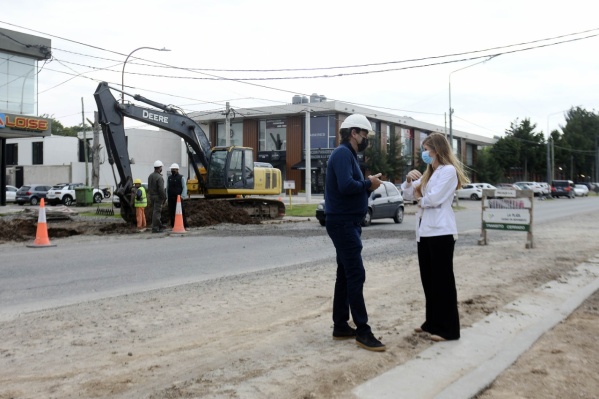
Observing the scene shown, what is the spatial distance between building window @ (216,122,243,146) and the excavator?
38.1 m

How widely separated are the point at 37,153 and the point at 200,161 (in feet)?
160

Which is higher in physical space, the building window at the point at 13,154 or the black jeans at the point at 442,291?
the building window at the point at 13,154

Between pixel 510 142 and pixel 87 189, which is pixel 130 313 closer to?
pixel 87 189

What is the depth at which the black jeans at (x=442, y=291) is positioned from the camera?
522 centimetres

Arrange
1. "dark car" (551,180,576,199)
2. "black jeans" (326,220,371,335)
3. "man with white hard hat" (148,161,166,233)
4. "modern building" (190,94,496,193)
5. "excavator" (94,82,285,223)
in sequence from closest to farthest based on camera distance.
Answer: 1. "black jeans" (326,220,371,335)
2. "man with white hard hat" (148,161,166,233)
3. "excavator" (94,82,285,223)
4. "modern building" (190,94,496,193)
5. "dark car" (551,180,576,199)

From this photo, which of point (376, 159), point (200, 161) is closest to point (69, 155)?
point (376, 159)

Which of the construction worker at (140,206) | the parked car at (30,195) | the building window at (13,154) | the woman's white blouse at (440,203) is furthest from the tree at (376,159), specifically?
the woman's white blouse at (440,203)

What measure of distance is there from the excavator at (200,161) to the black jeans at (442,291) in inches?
583

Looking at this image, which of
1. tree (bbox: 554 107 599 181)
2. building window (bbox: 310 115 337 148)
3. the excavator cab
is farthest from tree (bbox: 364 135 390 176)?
tree (bbox: 554 107 599 181)

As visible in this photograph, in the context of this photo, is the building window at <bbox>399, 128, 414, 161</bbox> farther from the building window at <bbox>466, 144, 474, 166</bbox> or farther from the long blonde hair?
the long blonde hair

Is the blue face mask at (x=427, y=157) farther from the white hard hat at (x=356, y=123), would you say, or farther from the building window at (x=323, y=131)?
the building window at (x=323, y=131)

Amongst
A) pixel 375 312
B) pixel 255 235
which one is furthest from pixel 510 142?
pixel 375 312

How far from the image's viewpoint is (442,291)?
5.30 metres

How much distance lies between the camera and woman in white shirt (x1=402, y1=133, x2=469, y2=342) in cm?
524
